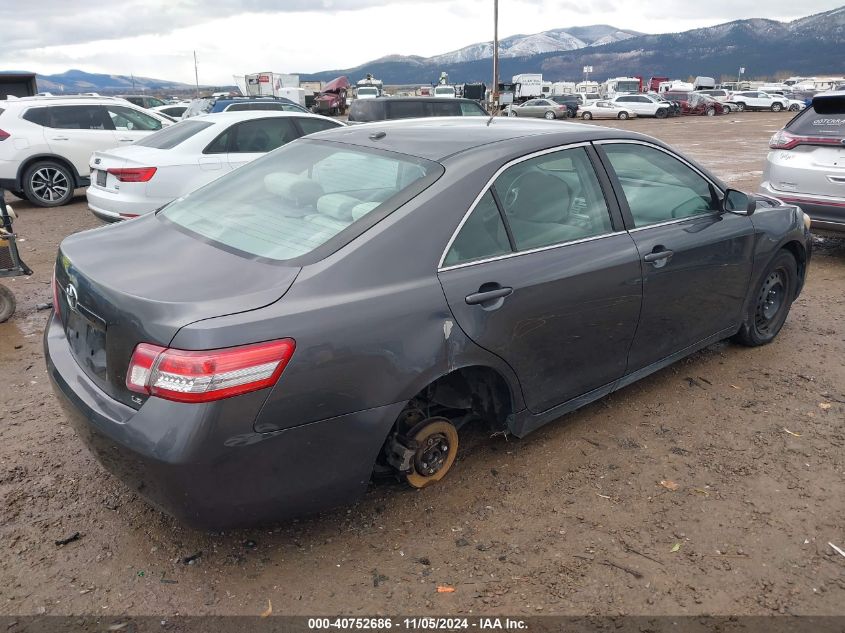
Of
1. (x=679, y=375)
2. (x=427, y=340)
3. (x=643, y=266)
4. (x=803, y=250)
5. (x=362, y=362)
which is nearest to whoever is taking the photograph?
(x=362, y=362)

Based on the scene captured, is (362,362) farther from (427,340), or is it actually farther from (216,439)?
(216,439)

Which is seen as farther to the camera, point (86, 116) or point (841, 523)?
point (86, 116)

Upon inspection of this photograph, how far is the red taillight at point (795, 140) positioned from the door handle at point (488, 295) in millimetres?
5257

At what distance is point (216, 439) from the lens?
86.0 inches

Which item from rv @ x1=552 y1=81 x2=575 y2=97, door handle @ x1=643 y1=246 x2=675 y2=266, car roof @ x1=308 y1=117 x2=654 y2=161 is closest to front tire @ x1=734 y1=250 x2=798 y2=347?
door handle @ x1=643 y1=246 x2=675 y2=266

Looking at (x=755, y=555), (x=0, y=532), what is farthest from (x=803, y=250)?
(x=0, y=532)

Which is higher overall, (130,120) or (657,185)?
(130,120)

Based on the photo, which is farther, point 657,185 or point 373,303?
point 657,185

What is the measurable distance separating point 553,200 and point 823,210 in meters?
4.56

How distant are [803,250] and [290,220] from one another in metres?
3.70

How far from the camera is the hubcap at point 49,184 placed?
1034 cm

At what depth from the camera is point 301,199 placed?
10.0 ft

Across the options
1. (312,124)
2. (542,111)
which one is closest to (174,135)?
(312,124)

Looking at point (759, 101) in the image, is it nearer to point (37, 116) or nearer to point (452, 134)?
point (37, 116)
